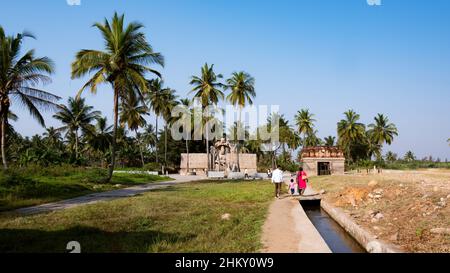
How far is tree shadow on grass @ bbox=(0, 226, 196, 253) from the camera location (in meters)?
6.80

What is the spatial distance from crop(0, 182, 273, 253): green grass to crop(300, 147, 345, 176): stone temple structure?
1309 inches

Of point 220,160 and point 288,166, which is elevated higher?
point 220,160

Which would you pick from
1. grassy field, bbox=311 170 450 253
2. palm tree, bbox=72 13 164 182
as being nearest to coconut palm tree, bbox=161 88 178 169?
palm tree, bbox=72 13 164 182

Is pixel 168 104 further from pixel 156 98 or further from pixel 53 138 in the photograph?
pixel 53 138

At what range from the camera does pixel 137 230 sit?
8.78 metres

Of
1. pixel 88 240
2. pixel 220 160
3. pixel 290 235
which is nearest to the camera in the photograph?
pixel 88 240

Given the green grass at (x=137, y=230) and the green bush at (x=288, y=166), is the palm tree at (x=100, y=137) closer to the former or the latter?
the green bush at (x=288, y=166)

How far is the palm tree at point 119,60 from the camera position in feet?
77.9

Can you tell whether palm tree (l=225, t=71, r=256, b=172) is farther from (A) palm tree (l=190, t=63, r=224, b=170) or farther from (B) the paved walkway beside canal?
(B) the paved walkway beside canal

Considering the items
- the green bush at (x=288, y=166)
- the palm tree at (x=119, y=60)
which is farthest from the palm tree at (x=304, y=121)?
the palm tree at (x=119, y=60)

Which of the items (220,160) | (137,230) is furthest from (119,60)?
(220,160)

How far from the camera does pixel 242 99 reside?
47.8 m

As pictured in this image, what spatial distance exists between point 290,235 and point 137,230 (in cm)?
368

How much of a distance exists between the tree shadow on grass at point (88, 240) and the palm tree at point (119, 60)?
17016 millimetres
